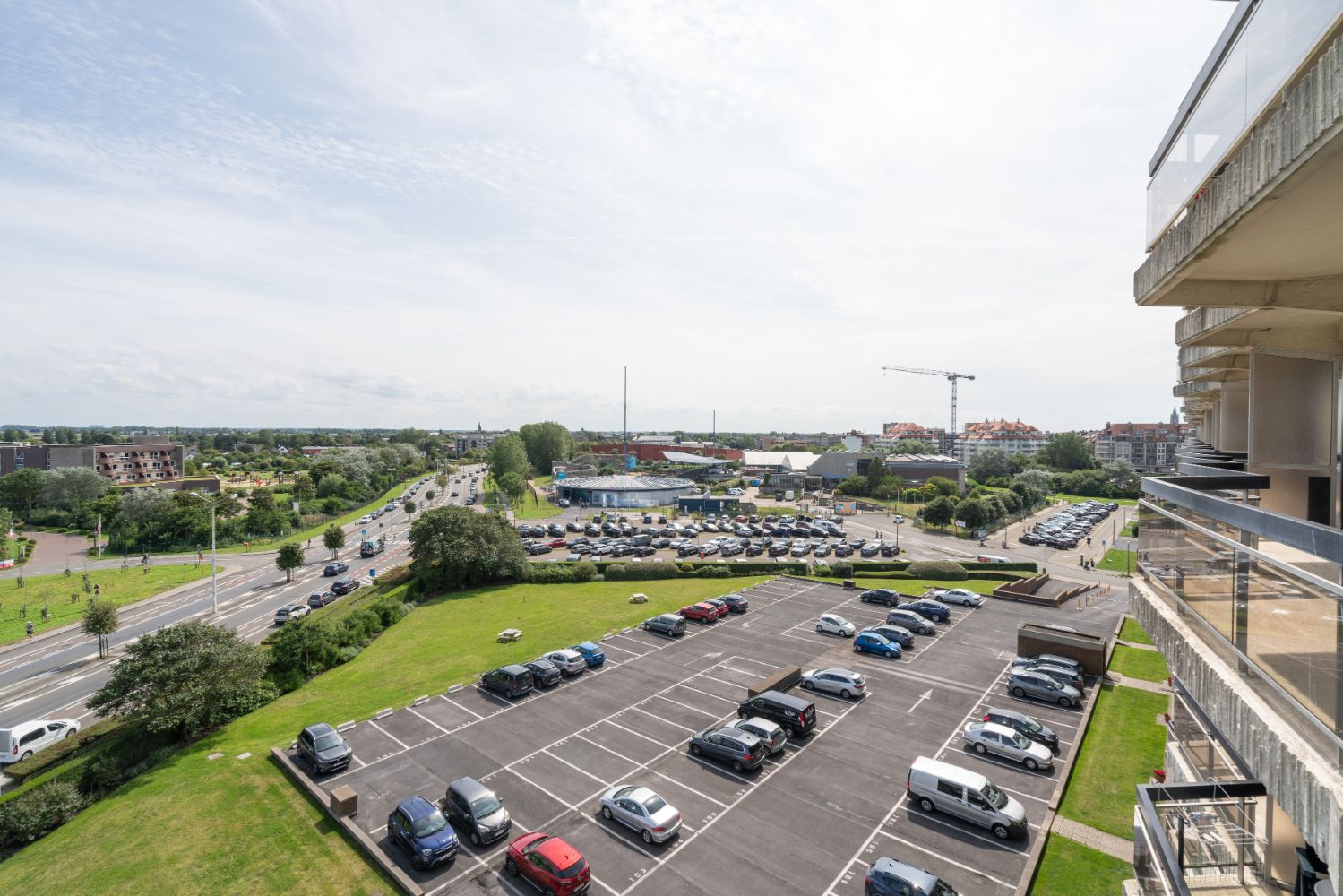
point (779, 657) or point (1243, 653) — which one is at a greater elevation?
point (1243, 653)

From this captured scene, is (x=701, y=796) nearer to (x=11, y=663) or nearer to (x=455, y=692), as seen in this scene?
(x=455, y=692)

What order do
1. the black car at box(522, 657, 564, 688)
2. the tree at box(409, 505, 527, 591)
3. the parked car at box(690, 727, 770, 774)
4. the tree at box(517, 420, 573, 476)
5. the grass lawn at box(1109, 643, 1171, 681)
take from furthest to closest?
the tree at box(517, 420, 573, 476)
the tree at box(409, 505, 527, 591)
the grass lawn at box(1109, 643, 1171, 681)
the black car at box(522, 657, 564, 688)
the parked car at box(690, 727, 770, 774)

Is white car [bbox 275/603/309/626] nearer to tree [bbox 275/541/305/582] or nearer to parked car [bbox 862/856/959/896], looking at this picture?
tree [bbox 275/541/305/582]

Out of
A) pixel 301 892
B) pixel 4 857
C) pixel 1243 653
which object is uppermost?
pixel 1243 653

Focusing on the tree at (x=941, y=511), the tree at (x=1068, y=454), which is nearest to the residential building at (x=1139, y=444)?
the tree at (x=1068, y=454)

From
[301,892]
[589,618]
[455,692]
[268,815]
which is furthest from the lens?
[589,618]

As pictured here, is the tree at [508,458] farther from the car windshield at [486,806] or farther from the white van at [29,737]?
the car windshield at [486,806]

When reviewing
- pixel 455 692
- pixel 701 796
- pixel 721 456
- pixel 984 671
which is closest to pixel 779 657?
pixel 984 671

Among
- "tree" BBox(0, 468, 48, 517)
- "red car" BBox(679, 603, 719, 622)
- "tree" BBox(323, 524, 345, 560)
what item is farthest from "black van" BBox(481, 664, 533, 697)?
"tree" BBox(0, 468, 48, 517)
